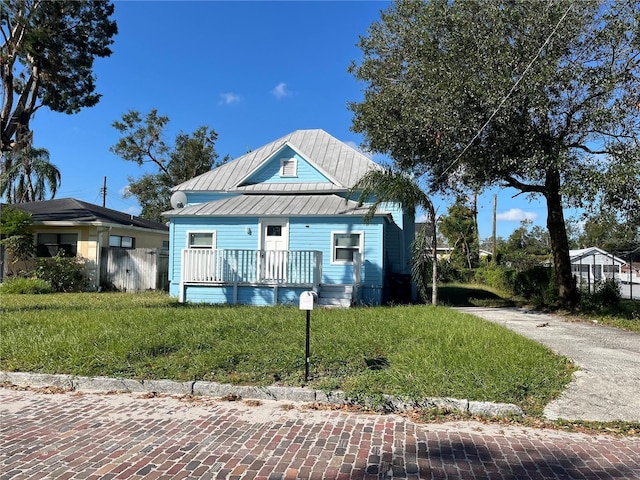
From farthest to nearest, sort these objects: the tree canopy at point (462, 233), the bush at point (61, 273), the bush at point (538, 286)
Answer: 1. the tree canopy at point (462, 233)
2. the bush at point (61, 273)
3. the bush at point (538, 286)

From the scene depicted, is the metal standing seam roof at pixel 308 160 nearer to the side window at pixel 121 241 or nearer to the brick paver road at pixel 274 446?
the side window at pixel 121 241

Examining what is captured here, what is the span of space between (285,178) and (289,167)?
48cm

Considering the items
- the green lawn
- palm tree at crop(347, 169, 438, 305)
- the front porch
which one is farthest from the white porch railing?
the green lawn

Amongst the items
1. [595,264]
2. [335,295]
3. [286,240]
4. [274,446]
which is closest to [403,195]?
[335,295]

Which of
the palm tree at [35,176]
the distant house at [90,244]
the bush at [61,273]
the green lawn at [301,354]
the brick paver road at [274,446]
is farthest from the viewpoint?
the palm tree at [35,176]

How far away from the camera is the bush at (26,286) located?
1597cm

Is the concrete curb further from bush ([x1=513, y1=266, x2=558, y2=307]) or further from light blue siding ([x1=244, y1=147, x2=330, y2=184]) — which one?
light blue siding ([x1=244, y1=147, x2=330, y2=184])

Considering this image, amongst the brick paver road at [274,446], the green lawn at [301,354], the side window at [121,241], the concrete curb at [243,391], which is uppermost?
the side window at [121,241]

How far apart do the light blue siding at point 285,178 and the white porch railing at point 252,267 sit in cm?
463

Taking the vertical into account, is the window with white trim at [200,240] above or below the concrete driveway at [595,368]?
above

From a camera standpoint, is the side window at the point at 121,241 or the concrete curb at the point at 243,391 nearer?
the concrete curb at the point at 243,391

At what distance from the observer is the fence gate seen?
18.3 meters

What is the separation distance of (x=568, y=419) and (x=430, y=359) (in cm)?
181

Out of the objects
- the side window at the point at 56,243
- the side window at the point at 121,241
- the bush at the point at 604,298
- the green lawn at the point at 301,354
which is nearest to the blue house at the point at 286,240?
the side window at the point at 121,241
